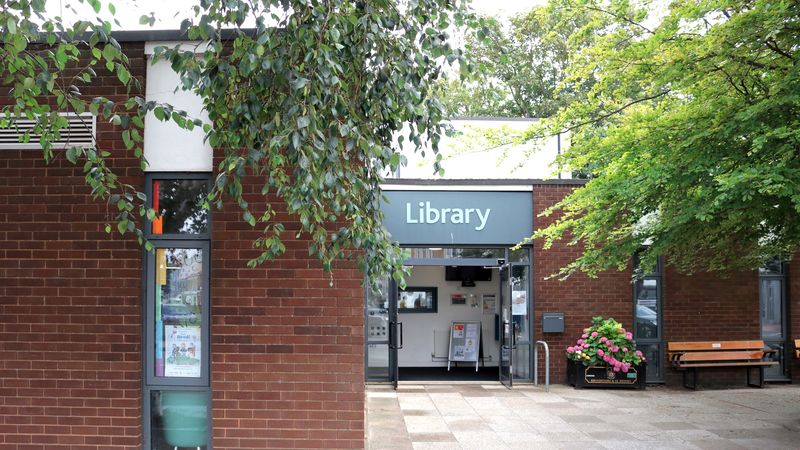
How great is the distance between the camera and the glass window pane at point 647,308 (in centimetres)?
1383

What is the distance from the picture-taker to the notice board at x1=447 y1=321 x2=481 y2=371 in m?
15.7

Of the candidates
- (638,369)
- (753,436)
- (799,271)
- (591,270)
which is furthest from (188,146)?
(799,271)

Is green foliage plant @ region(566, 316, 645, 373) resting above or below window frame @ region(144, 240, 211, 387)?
below

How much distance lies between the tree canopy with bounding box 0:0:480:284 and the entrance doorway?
9149 mm

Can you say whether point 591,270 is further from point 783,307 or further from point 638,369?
point 783,307

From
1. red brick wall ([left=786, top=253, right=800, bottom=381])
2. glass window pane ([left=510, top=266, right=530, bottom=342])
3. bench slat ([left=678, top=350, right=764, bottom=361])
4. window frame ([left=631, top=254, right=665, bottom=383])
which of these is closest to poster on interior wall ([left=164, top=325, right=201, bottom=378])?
glass window pane ([left=510, top=266, right=530, bottom=342])

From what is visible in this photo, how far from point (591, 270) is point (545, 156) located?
386 centimetres

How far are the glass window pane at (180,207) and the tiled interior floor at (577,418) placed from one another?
138 inches

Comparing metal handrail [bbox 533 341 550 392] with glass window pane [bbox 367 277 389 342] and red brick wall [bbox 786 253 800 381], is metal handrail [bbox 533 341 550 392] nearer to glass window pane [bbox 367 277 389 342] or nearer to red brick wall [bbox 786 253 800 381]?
glass window pane [bbox 367 277 389 342]

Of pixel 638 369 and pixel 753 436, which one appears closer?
pixel 753 436

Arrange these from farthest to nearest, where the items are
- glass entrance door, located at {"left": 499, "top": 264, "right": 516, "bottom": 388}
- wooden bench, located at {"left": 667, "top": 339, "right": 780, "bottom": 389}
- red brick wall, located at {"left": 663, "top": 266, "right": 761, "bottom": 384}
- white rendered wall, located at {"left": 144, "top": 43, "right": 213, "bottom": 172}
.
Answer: red brick wall, located at {"left": 663, "top": 266, "right": 761, "bottom": 384}
wooden bench, located at {"left": 667, "top": 339, "right": 780, "bottom": 389}
glass entrance door, located at {"left": 499, "top": 264, "right": 516, "bottom": 388}
white rendered wall, located at {"left": 144, "top": 43, "right": 213, "bottom": 172}

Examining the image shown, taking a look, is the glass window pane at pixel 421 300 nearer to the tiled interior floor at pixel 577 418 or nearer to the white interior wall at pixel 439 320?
the white interior wall at pixel 439 320

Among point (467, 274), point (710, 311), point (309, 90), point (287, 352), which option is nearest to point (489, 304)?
point (467, 274)

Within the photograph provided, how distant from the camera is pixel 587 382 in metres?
12.8
